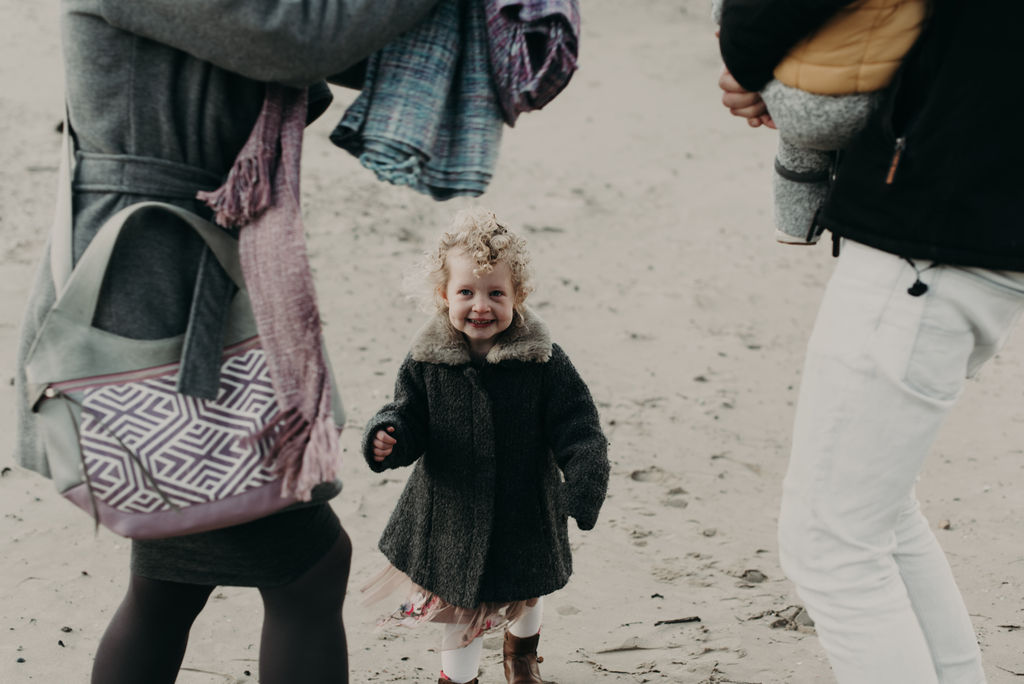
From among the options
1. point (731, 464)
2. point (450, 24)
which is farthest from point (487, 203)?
point (450, 24)

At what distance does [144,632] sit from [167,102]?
1041 mm

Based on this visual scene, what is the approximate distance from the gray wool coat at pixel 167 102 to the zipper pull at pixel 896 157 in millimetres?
785

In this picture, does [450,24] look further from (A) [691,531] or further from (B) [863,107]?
(A) [691,531]

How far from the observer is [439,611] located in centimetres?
275

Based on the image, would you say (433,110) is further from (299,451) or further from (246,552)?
(246,552)

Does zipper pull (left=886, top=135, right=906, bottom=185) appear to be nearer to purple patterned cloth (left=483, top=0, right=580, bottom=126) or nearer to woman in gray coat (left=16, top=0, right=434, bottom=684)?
purple patterned cloth (left=483, top=0, right=580, bottom=126)

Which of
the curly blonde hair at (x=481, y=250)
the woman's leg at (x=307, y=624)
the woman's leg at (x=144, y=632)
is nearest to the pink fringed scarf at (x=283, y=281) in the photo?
the woman's leg at (x=307, y=624)

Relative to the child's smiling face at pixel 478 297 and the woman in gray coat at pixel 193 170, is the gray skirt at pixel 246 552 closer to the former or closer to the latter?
the woman in gray coat at pixel 193 170

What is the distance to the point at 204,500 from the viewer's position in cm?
191

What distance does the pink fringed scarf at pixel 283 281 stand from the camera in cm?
188

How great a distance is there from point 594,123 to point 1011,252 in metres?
6.44

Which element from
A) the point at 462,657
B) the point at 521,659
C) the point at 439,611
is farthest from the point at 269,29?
the point at 521,659

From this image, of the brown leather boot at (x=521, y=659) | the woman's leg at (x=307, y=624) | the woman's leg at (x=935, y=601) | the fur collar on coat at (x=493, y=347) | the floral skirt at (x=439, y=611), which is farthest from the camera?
the brown leather boot at (x=521, y=659)

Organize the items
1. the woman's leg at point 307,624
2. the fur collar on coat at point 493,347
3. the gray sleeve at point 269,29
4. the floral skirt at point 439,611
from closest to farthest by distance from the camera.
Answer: the gray sleeve at point 269,29 → the woman's leg at point 307,624 → the fur collar on coat at point 493,347 → the floral skirt at point 439,611
